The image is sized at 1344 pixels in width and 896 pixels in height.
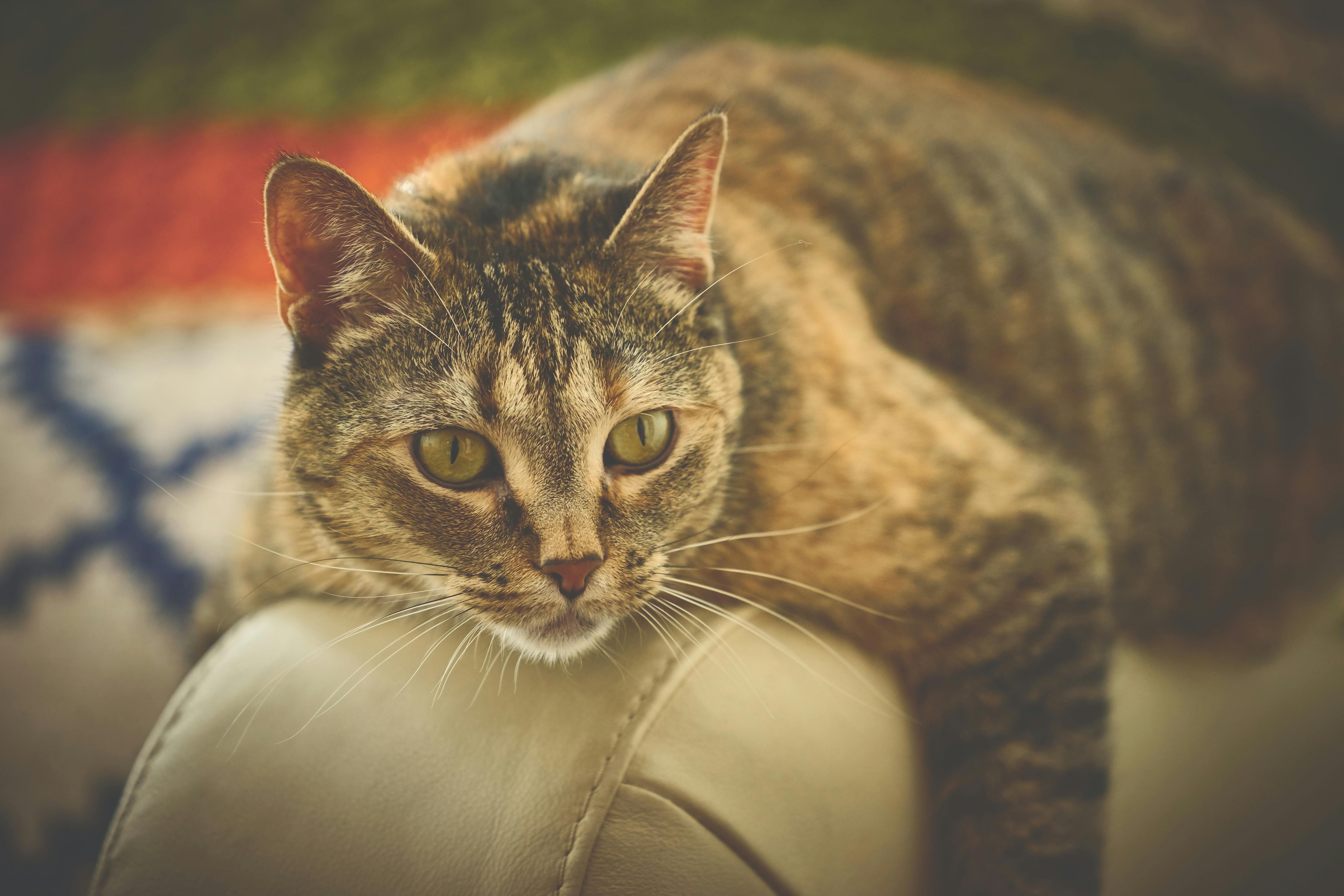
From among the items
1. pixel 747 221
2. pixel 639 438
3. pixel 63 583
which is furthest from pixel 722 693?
pixel 63 583

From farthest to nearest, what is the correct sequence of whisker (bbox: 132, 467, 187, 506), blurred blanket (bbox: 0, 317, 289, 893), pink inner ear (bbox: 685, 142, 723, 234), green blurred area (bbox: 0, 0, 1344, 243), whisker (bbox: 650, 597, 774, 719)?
green blurred area (bbox: 0, 0, 1344, 243) < whisker (bbox: 132, 467, 187, 506) < blurred blanket (bbox: 0, 317, 289, 893) < pink inner ear (bbox: 685, 142, 723, 234) < whisker (bbox: 650, 597, 774, 719)

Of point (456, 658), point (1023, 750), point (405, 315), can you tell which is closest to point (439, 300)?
point (405, 315)

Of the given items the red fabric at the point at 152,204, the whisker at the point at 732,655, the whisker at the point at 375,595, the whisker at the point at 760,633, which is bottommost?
the whisker at the point at 375,595

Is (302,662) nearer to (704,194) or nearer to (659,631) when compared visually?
(659,631)

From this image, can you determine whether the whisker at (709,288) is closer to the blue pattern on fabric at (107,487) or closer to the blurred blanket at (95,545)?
the blurred blanket at (95,545)

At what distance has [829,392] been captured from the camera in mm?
993

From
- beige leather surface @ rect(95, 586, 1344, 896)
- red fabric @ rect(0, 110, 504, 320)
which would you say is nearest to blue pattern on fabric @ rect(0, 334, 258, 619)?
red fabric @ rect(0, 110, 504, 320)

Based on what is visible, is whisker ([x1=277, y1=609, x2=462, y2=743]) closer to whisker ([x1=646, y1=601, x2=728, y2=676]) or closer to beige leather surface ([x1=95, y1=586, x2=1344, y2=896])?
beige leather surface ([x1=95, y1=586, x2=1344, y2=896])

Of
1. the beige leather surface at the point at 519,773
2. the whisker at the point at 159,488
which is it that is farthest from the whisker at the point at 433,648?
the whisker at the point at 159,488

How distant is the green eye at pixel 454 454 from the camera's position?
2.65ft

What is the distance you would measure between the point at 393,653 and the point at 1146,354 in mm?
1291

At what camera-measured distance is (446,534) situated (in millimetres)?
811

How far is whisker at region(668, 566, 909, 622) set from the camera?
32.1 inches

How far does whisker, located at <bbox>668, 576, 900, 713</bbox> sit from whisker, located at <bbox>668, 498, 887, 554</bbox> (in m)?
0.04
